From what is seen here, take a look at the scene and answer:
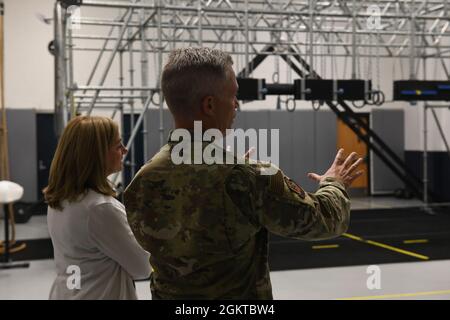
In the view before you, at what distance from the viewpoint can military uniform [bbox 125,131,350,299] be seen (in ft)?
4.45

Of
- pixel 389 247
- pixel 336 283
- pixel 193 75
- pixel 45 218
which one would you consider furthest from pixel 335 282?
pixel 45 218

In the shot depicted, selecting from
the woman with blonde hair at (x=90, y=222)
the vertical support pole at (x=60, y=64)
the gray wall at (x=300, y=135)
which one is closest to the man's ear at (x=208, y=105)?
the woman with blonde hair at (x=90, y=222)

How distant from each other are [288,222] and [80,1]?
541 centimetres

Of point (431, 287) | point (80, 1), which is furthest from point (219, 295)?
point (80, 1)

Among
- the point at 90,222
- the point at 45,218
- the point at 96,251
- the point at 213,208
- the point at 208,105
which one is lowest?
the point at 45,218

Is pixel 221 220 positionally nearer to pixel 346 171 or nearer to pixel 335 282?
pixel 346 171

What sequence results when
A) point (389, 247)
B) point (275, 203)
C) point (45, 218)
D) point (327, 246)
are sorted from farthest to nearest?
point (45, 218)
point (327, 246)
point (389, 247)
point (275, 203)

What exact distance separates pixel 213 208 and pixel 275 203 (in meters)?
0.15

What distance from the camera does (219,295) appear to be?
141cm

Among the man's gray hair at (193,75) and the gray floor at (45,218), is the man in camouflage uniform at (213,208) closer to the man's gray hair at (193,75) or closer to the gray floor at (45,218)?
the man's gray hair at (193,75)

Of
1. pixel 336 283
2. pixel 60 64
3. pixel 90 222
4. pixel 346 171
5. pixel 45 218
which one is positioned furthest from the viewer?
pixel 45 218

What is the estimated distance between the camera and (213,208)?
54.2 inches
